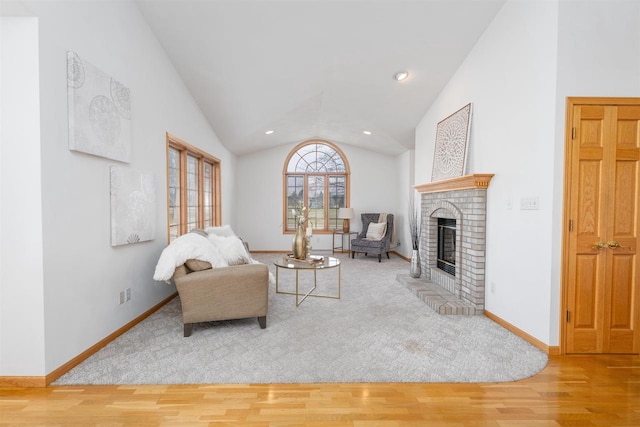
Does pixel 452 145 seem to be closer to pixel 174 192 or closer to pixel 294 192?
pixel 174 192

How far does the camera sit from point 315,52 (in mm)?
3922

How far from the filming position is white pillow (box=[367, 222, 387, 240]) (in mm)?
7213

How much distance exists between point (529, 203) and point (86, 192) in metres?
3.61

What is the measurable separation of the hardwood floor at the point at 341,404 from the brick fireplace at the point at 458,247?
1.37m

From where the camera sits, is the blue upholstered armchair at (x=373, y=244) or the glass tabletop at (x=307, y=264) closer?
the glass tabletop at (x=307, y=264)

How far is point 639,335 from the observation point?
2727mm

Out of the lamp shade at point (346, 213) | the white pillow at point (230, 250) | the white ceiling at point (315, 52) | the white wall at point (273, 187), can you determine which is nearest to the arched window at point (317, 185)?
the white wall at point (273, 187)

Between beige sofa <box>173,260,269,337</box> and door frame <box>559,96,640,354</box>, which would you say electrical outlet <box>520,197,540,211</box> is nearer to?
door frame <box>559,96,640,354</box>

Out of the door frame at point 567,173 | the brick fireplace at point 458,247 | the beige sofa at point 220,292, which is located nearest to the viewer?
the door frame at point 567,173

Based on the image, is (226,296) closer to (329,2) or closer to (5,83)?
(5,83)

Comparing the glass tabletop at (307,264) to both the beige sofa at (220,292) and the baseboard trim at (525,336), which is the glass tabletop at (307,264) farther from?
the baseboard trim at (525,336)

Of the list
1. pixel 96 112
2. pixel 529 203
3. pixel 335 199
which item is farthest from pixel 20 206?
pixel 335 199

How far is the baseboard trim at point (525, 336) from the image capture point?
8.81ft

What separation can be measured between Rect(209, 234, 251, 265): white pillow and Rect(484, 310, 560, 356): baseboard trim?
2.67 m
